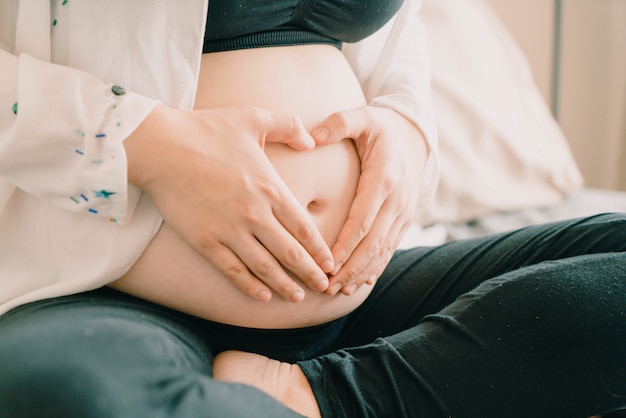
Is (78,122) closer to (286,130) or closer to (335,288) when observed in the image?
(286,130)

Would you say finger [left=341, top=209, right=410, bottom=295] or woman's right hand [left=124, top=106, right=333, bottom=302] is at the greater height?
woman's right hand [left=124, top=106, right=333, bottom=302]

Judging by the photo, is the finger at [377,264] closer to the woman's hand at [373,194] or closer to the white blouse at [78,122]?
the woman's hand at [373,194]

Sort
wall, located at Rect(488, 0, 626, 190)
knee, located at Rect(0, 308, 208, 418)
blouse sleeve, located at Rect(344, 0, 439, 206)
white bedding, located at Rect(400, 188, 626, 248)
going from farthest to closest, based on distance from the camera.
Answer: wall, located at Rect(488, 0, 626, 190), white bedding, located at Rect(400, 188, 626, 248), blouse sleeve, located at Rect(344, 0, 439, 206), knee, located at Rect(0, 308, 208, 418)

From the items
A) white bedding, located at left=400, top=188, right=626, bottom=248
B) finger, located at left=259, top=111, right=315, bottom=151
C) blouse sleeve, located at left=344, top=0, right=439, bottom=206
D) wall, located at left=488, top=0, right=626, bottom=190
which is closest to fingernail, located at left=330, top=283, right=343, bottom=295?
finger, located at left=259, top=111, right=315, bottom=151

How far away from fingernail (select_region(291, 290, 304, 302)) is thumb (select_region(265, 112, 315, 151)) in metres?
0.15

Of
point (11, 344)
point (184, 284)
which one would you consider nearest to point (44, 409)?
point (11, 344)

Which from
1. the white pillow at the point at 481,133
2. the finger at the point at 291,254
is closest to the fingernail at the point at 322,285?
the finger at the point at 291,254

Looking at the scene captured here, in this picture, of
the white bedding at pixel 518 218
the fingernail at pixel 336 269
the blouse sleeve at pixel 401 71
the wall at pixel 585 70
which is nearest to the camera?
the fingernail at pixel 336 269

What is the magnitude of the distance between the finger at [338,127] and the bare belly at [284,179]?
15 millimetres

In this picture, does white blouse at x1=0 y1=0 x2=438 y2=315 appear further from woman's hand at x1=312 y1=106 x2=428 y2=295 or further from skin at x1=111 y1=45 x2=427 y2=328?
woman's hand at x1=312 y1=106 x2=428 y2=295

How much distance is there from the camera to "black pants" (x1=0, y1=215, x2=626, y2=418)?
0.47 meters

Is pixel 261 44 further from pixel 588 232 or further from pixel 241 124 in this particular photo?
pixel 588 232

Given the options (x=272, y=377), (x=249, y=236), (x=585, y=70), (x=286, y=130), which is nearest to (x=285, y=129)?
(x=286, y=130)

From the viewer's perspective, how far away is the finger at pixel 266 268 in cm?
63
